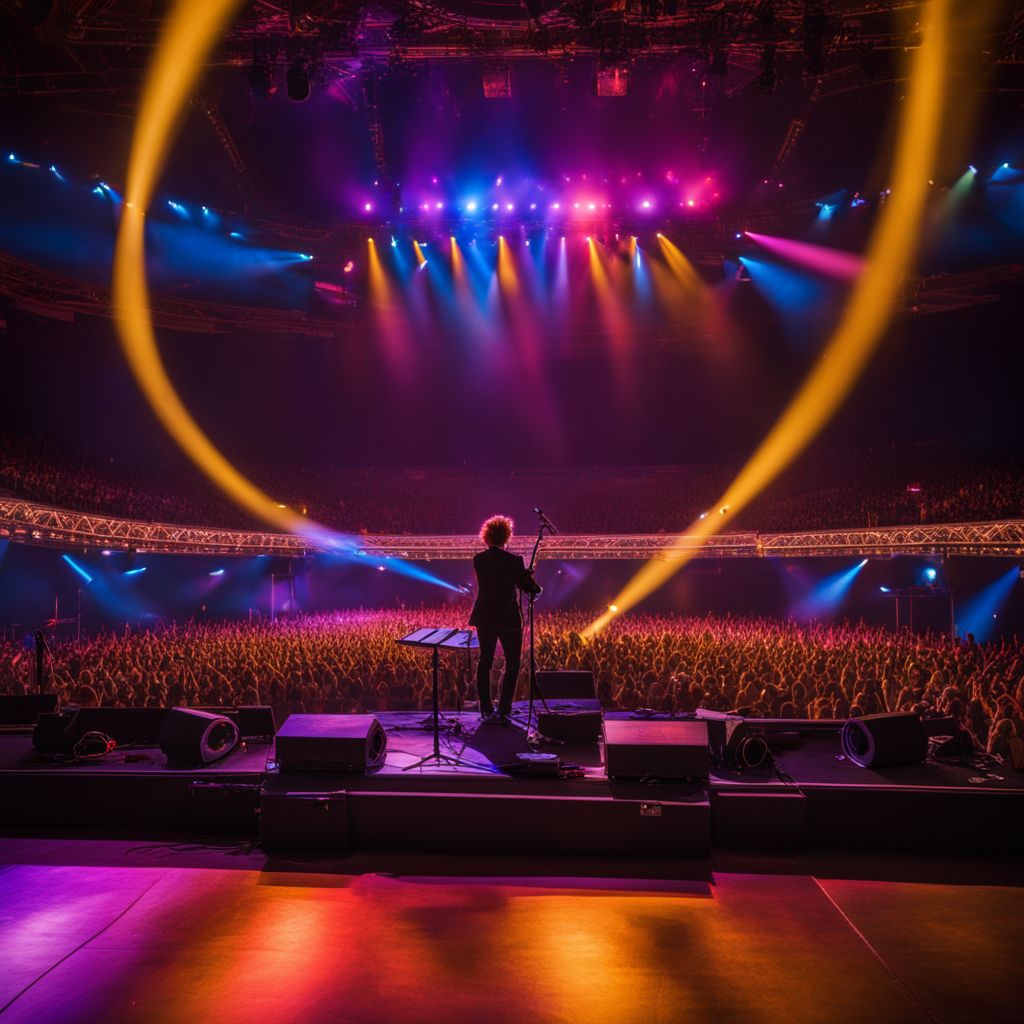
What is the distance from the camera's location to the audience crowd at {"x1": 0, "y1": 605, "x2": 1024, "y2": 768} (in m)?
7.58

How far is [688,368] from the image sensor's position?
27.6m

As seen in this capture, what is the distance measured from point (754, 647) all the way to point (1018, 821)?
6677 millimetres

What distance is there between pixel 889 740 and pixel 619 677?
13.6ft

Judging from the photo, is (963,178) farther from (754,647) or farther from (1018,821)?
(1018,821)

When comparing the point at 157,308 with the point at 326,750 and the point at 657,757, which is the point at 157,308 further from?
the point at 657,757

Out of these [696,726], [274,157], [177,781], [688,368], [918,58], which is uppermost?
[274,157]

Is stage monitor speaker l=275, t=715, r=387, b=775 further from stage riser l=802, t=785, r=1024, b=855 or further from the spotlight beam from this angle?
the spotlight beam

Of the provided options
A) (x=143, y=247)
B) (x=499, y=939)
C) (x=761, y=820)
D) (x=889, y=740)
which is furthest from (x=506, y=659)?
(x=143, y=247)

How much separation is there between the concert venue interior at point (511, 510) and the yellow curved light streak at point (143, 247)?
0.12 m

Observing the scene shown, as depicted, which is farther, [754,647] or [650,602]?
[650,602]

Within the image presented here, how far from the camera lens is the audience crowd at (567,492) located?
19.2m

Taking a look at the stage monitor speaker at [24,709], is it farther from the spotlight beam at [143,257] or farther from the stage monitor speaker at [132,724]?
the spotlight beam at [143,257]

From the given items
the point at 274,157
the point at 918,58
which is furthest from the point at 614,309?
the point at 918,58

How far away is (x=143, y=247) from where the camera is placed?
21844 millimetres
